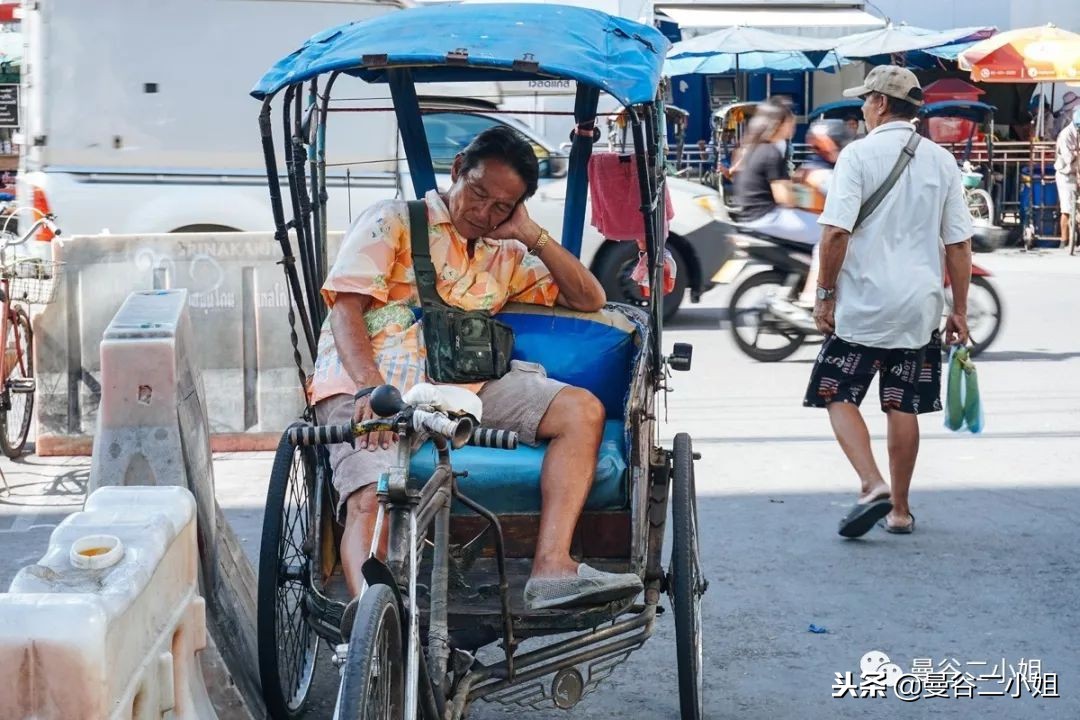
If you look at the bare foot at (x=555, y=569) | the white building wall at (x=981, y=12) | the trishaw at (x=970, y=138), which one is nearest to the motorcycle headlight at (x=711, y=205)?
the trishaw at (x=970, y=138)

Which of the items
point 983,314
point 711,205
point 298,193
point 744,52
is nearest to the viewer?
point 298,193

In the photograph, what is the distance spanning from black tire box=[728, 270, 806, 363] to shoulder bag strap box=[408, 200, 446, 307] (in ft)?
21.1

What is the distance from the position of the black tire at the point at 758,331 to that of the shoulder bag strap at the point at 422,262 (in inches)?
253

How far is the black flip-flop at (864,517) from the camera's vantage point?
612 cm

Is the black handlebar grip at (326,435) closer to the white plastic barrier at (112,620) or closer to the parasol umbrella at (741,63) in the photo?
the white plastic barrier at (112,620)

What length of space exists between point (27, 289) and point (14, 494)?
1.04 meters

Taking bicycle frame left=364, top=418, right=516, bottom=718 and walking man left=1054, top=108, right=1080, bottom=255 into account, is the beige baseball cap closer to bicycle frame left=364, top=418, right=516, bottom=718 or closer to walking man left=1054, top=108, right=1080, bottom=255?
bicycle frame left=364, top=418, right=516, bottom=718

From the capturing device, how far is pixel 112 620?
2711 mm

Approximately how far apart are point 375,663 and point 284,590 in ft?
4.63

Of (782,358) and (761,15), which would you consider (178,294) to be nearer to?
(782,358)

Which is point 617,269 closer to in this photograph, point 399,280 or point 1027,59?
point 399,280

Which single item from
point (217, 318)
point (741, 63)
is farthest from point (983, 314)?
point (741, 63)

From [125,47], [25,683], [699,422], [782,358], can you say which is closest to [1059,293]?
[782,358]

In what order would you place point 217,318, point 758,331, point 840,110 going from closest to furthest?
point 217,318, point 758,331, point 840,110
